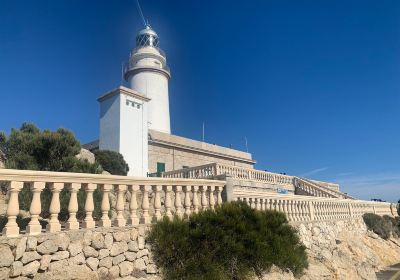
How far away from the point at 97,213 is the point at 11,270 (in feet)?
12.1

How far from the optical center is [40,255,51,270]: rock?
4445mm

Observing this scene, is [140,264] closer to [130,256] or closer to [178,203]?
[130,256]

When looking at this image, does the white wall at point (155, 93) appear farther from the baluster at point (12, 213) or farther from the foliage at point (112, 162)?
the baluster at point (12, 213)

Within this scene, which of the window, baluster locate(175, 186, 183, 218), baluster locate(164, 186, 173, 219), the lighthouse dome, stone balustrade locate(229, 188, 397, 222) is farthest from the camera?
the lighthouse dome

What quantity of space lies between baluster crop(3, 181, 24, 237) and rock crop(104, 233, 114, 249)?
137cm

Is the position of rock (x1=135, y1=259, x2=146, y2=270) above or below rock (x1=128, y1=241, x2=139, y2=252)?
below

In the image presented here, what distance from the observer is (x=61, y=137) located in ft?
37.3

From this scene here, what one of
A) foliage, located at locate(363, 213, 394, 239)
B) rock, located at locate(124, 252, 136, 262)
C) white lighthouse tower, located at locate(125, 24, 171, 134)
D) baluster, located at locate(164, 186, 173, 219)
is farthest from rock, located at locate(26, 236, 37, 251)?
white lighthouse tower, located at locate(125, 24, 171, 134)

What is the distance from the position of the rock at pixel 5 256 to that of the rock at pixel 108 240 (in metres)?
1.41

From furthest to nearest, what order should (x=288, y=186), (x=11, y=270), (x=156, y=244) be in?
(x=288, y=186) → (x=156, y=244) → (x=11, y=270)

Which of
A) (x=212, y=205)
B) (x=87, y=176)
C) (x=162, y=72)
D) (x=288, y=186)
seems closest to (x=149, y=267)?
(x=87, y=176)

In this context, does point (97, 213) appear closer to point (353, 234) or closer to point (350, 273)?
point (350, 273)

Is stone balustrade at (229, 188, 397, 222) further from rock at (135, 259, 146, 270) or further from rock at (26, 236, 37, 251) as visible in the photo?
rock at (26, 236, 37, 251)

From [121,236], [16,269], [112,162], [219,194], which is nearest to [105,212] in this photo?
[121,236]
